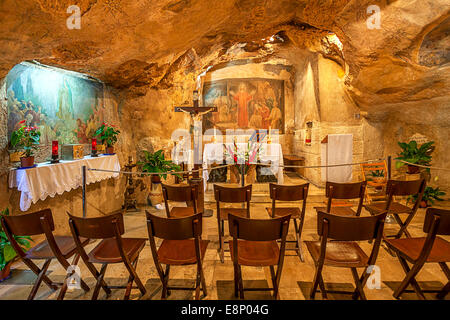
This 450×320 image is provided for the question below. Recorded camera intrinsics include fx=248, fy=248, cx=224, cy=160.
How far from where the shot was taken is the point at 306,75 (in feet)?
27.5

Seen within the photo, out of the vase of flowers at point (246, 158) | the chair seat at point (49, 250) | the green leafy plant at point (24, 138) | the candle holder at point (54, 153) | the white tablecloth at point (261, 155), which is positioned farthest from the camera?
the white tablecloth at point (261, 155)

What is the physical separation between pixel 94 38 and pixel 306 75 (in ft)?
22.5

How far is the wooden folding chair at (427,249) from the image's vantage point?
201 cm

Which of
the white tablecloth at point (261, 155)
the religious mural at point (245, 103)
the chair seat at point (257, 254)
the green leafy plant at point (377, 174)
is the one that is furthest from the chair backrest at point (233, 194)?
the religious mural at point (245, 103)

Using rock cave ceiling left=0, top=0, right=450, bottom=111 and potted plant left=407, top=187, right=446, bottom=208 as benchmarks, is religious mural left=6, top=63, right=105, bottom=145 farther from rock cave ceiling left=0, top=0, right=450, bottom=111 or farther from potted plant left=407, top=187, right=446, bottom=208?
potted plant left=407, top=187, right=446, bottom=208

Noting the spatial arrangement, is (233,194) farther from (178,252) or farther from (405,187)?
(405,187)

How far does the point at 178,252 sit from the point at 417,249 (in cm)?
225

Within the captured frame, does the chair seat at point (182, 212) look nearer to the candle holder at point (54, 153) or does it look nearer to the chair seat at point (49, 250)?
the chair seat at point (49, 250)

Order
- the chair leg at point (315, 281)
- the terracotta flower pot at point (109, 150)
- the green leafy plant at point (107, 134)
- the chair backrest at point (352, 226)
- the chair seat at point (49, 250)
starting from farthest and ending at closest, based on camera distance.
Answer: the terracotta flower pot at point (109, 150), the green leafy plant at point (107, 134), the chair seat at point (49, 250), the chair leg at point (315, 281), the chair backrest at point (352, 226)

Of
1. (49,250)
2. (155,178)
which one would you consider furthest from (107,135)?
(49,250)

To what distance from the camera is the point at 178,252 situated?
234cm

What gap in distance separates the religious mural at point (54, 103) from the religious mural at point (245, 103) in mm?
5971
